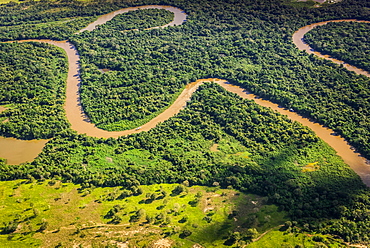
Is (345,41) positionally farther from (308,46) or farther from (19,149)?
(19,149)

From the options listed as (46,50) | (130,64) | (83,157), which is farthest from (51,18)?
(83,157)

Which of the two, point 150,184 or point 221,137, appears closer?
point 150,184

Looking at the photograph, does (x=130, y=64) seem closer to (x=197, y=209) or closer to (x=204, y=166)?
(x=204, y=166)

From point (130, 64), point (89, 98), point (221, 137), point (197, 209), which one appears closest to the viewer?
point (197, 209)

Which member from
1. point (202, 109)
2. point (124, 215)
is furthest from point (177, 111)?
point (124, 215)

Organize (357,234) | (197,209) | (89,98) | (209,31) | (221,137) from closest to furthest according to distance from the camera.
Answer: (357,234), (197,209), (221,137), (89,98), (209,31)

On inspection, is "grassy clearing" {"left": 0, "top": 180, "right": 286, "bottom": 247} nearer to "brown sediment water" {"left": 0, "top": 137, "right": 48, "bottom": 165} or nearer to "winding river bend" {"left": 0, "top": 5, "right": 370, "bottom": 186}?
"brown sediment water" {"left": 0, "top": 137, "right": 48, "bottom": 165}
